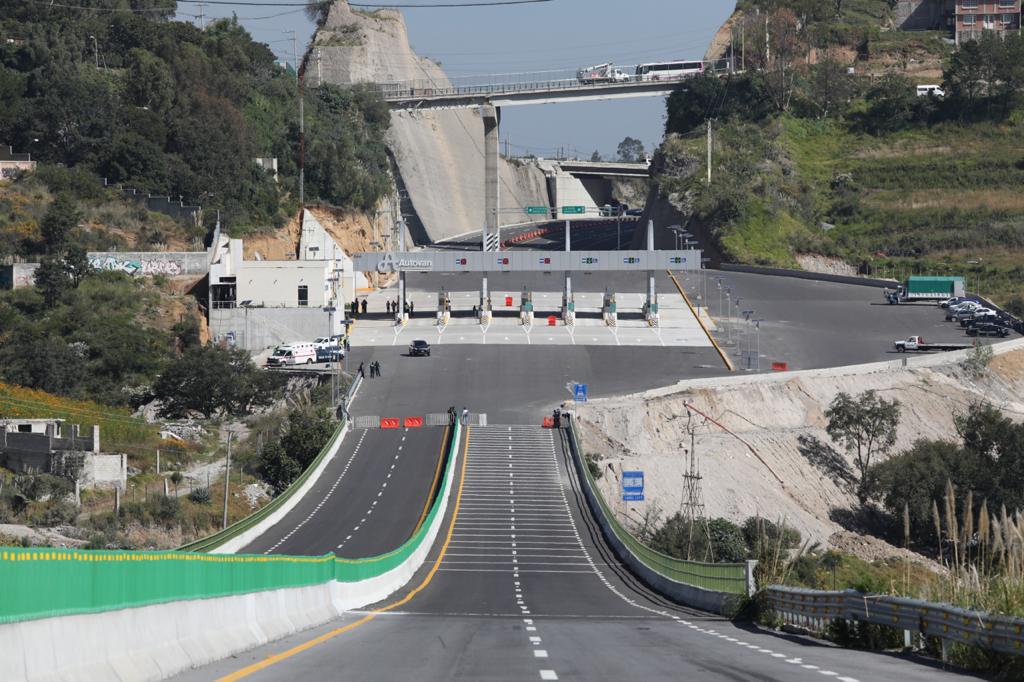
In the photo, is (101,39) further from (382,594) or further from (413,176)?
(382,594)

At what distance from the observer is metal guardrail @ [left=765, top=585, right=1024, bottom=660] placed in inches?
790

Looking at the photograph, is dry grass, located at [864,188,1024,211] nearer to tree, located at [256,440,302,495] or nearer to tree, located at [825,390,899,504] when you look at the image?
tree, located at [825,390,899,504]

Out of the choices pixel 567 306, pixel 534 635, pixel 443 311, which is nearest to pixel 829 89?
pixel 567 306

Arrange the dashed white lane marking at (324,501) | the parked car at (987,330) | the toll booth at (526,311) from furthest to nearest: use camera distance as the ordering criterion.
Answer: the toll booth at (526,311) → the parked car at (987,330) → the dashed white lane marking at (324,501)

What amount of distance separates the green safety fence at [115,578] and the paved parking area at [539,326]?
8993cm

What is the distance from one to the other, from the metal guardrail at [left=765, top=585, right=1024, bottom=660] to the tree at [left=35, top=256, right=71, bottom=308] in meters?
91.6

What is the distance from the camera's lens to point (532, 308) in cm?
12631

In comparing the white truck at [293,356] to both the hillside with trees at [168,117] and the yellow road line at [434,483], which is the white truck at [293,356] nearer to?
the yellow road line at [434,483]

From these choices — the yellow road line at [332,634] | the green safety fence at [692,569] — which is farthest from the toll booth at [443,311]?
the yellow road line at [332,634]

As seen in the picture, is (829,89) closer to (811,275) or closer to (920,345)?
(811,275)

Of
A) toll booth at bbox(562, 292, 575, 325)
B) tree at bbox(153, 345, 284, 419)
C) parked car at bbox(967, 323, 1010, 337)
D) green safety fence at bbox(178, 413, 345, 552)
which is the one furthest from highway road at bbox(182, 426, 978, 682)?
parked car at bbox(967, 323, 1010, 337)

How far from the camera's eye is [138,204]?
447 feet

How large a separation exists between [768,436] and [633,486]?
17529mm

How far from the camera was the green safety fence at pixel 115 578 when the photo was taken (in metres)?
14.3
